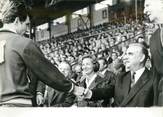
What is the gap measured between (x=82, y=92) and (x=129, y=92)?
0.28 m

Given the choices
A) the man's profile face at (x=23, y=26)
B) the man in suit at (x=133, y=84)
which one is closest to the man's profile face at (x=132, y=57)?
the man in suit at (x=133, y=84)

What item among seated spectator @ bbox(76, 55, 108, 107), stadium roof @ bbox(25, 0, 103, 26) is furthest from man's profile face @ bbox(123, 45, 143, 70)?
stadium roof @ bbox(25, 0, 103, 26)

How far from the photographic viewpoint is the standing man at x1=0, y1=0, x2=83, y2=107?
276 cm

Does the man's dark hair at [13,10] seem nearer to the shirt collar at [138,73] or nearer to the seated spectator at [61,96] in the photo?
the seated spectator at [61,96]

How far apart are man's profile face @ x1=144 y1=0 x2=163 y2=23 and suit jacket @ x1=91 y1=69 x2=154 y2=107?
30 cm

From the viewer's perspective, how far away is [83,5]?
2730mm

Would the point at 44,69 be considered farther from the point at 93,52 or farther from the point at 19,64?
the point at 93,52

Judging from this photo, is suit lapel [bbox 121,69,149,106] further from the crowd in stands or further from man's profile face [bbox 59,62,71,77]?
man's profile face [bbox 59,62,71,77]

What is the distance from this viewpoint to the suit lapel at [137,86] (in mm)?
2629

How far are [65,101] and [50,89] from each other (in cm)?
12

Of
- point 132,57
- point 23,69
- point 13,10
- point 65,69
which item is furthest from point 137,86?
point 13,10

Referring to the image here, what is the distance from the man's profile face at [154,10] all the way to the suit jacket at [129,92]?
0.30 m
